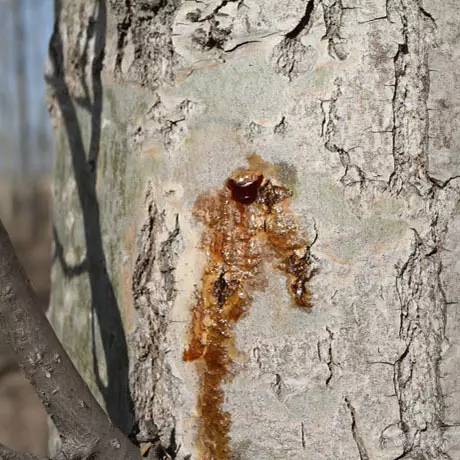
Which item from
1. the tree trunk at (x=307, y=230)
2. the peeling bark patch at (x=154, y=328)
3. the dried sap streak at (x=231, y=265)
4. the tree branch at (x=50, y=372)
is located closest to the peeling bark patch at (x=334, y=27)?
the tree trunk at (x=307, y=230)

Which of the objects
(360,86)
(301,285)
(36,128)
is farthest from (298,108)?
(36,128)

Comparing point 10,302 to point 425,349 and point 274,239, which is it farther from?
point 425,349

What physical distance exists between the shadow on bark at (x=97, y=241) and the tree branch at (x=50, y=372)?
4.8 inches

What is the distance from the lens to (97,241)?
1053mm

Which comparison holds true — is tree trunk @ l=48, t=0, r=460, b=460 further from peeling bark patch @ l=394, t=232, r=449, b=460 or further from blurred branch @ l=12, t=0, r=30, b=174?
blurred branch @ l=12, t=0, r=30, b=174

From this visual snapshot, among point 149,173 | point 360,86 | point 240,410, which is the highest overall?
point 360,86

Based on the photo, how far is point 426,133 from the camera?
843mm

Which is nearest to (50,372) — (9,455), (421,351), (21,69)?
(9,455)

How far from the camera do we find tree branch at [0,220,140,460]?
0.79m

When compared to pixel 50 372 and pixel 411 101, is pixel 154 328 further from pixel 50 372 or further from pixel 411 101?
pixel 411 101

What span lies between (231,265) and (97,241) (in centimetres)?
27

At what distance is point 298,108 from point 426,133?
154mm

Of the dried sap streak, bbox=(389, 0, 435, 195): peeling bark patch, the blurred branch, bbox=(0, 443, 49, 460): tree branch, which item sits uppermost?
bbox=(389, 0, 435, 195): peeling bark patch

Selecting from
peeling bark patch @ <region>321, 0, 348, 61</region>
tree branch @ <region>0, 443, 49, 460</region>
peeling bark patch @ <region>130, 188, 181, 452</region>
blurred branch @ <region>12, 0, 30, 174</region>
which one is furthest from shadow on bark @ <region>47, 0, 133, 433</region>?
blurred branch @ <region>12, 0, 30, 174</region>
